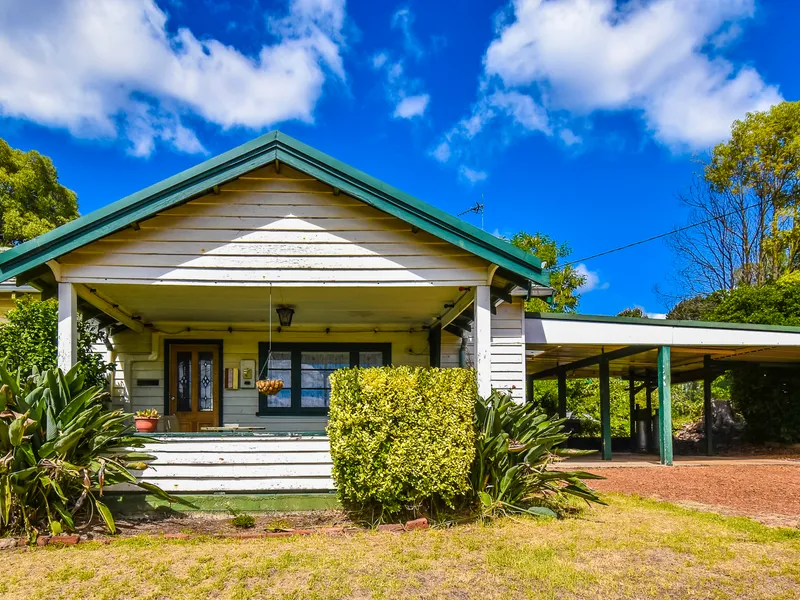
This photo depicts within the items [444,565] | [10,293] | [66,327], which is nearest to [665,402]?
[444,565]

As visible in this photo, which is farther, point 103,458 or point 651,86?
point 651,86

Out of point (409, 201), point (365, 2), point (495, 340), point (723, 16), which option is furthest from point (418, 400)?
point (723, 16)

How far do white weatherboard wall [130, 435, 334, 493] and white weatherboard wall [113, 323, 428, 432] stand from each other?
3.64 m

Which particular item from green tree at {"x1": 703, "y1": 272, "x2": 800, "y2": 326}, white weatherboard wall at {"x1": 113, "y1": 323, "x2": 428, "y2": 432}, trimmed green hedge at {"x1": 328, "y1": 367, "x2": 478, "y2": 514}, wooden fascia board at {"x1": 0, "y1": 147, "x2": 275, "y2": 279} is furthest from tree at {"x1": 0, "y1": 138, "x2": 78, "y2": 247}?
green tree at {"x1": 703, "y1": 272, "x2": 800, "y2": 326}

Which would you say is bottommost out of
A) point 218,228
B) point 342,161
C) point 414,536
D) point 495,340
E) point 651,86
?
point 414,536

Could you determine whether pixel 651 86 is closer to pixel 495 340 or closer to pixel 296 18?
pixel 296 18

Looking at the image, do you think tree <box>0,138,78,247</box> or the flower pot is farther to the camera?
tree <box>0,138,78,247</box>

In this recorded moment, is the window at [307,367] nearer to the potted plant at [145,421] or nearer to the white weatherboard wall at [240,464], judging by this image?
the potted plant at [145,421]

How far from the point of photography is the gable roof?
618 centimetres

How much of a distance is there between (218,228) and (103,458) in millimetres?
2686

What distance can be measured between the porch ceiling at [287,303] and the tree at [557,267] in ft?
61.6

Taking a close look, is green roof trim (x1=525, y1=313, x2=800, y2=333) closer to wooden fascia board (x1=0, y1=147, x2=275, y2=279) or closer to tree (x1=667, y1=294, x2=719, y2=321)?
wooden fascia board (x1=0, y1=147, x2=275, y2=279)

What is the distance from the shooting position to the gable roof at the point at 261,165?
6180 millimetres

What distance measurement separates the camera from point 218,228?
263 inches
